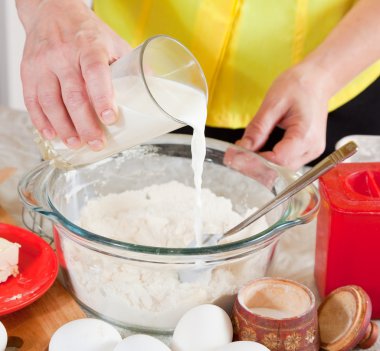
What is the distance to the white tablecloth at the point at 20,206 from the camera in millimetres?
1147

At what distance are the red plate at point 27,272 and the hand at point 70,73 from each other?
188mm

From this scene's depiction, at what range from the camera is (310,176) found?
3.19 feet

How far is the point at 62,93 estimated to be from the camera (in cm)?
97

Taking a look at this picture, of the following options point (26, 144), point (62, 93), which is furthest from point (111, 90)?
point (26, 144)

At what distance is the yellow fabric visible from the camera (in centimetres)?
138

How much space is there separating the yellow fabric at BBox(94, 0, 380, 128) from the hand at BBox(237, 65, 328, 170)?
193mm

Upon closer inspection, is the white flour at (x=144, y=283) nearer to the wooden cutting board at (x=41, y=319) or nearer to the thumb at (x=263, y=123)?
the wooden cutting board at (x=41, y=319)

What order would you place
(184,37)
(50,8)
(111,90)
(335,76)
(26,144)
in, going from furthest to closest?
(26,144) → (184,37) → (335,76) → (50,8) → (111,90)

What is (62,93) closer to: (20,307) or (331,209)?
(20,307)

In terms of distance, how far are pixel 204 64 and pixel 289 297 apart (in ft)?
2.15

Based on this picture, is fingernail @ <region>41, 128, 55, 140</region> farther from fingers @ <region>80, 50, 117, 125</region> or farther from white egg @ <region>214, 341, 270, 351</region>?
white egg @ <region>214, 341, 270, 351</region>

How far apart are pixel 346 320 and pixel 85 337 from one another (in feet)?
1.14

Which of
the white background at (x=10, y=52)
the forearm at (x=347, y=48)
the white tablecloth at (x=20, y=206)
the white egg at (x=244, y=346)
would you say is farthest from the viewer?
the white background at (x=10, y=52)

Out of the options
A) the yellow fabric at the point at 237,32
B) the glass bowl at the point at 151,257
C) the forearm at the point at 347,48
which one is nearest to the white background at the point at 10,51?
the yellow fabric at the point at 237,32
